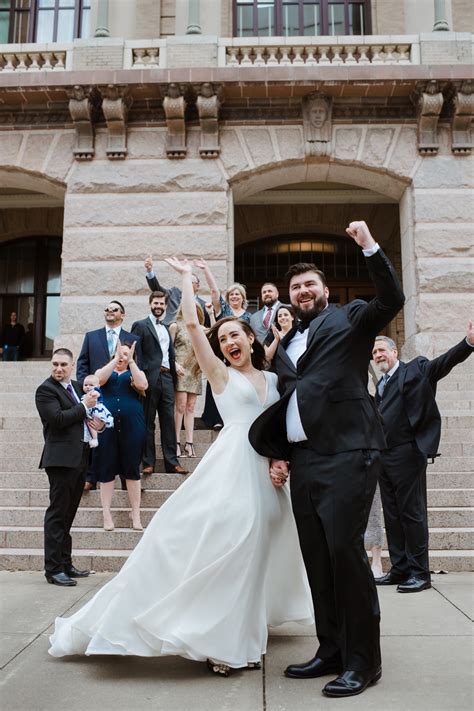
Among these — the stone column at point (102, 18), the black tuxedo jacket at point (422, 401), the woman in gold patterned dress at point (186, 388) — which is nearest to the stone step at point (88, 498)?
the woman in gold patterned dress at point (186, 388)

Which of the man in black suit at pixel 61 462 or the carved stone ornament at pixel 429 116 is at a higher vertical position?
the carved stone ornament at pixel 429 116

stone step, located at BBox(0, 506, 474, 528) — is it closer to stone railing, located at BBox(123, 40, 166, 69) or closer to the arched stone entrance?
stone railing, located at BBox(123, 40, 166, 69)

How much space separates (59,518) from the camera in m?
6.10

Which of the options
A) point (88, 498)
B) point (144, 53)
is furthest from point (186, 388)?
point (144, 53)

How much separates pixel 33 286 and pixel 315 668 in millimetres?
16229

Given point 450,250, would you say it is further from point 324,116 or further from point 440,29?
point 440,29

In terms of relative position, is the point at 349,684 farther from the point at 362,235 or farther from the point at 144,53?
the point at 144,53

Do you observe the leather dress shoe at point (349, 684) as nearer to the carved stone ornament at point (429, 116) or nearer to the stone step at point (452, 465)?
the stone step at point (452, 465)

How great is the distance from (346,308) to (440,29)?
1130cm

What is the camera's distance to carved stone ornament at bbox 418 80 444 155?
12016 mm

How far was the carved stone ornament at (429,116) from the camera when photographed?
39.4ft

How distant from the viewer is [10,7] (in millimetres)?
15117

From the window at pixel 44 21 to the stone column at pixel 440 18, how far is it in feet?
24.8

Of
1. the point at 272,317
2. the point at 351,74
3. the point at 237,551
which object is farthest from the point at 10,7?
the point at 237,551
